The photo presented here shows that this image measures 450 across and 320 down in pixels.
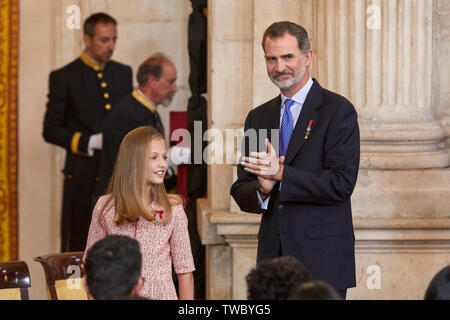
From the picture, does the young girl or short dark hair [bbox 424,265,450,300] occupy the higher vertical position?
the young girl

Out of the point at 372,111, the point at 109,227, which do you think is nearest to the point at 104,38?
the point at 372,111

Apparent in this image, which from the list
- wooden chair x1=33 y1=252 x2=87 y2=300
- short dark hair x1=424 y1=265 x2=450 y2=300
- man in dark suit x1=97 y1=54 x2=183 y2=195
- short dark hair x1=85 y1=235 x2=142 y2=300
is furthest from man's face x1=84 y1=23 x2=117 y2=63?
A: short dark hair x1=424 y1=265 x2=450 y2=300

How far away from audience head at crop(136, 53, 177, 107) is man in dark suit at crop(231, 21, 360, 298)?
2.54 metres

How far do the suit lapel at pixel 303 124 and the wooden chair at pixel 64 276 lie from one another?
3.98 feet

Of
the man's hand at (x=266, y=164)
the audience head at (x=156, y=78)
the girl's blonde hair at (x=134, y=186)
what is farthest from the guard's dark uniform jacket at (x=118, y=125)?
the man's hand at (x=266, y=164)

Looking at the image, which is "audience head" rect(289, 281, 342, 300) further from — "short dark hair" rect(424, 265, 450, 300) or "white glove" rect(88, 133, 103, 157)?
"white glove" rect(88, 133, 103, 157)

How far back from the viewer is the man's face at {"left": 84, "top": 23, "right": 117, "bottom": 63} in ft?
24.7

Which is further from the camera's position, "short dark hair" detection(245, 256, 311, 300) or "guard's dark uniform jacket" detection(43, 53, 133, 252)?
"guard's dark uniform jacket" detection(43, 53, 133, 252)

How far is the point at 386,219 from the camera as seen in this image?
5469 mm

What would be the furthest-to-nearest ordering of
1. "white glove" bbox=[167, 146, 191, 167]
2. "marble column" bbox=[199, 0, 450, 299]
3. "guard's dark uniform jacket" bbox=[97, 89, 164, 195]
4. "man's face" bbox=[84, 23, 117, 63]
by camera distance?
1. "man's face" bbox=[84, 23, 117, 63]
2. "white glove" bbox=[167, 146, 191, 167]
3. "guard's dark uniform jacket" bbox=[97, 89, 164, 195]
4. "marble column" bbox=[199, 0, 450, 299]

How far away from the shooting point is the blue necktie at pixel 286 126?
424 centimetres

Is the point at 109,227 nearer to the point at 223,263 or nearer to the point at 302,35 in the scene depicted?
the point at 302,35

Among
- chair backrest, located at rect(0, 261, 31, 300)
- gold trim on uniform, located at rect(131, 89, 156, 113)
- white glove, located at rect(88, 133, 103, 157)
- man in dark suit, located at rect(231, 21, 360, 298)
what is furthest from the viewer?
white glove, located at rect(88, 133, 103, 157)

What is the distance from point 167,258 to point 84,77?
378 cm
